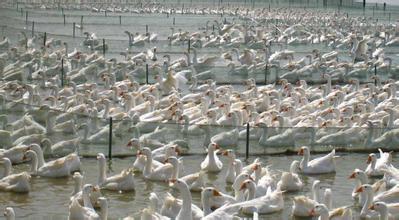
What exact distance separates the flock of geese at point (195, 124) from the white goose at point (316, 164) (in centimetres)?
2

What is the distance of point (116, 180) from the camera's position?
16.5 meters

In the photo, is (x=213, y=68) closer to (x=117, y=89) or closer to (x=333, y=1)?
(x=117, y=89)

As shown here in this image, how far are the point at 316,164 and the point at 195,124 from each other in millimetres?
3160

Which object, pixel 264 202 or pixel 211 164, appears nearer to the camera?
pixel 264 202

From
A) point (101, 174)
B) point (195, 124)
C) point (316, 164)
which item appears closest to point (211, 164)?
point (316, 164)

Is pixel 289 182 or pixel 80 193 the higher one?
pixel 80 193

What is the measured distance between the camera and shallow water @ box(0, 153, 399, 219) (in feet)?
49.9

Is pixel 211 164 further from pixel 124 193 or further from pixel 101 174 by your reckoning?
pixel 101 174

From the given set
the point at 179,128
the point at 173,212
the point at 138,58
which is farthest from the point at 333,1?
the point at 173,212

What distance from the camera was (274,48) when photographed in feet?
138

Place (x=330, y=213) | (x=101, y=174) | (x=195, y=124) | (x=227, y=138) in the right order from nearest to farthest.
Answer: (x=330, y=213) < (x=101, y=174) < (x=227, y=138) < (x=195, y=124)

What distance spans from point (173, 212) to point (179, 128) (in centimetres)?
606

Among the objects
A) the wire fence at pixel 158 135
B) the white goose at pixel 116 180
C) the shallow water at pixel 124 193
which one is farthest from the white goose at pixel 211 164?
the white goose at pixel 116 180

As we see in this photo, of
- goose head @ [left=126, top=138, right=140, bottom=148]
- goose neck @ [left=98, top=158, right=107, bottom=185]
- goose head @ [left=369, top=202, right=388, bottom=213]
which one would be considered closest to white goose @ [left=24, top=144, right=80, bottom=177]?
goose neck @ [left=98, top=158, right=107, bottom=185]
